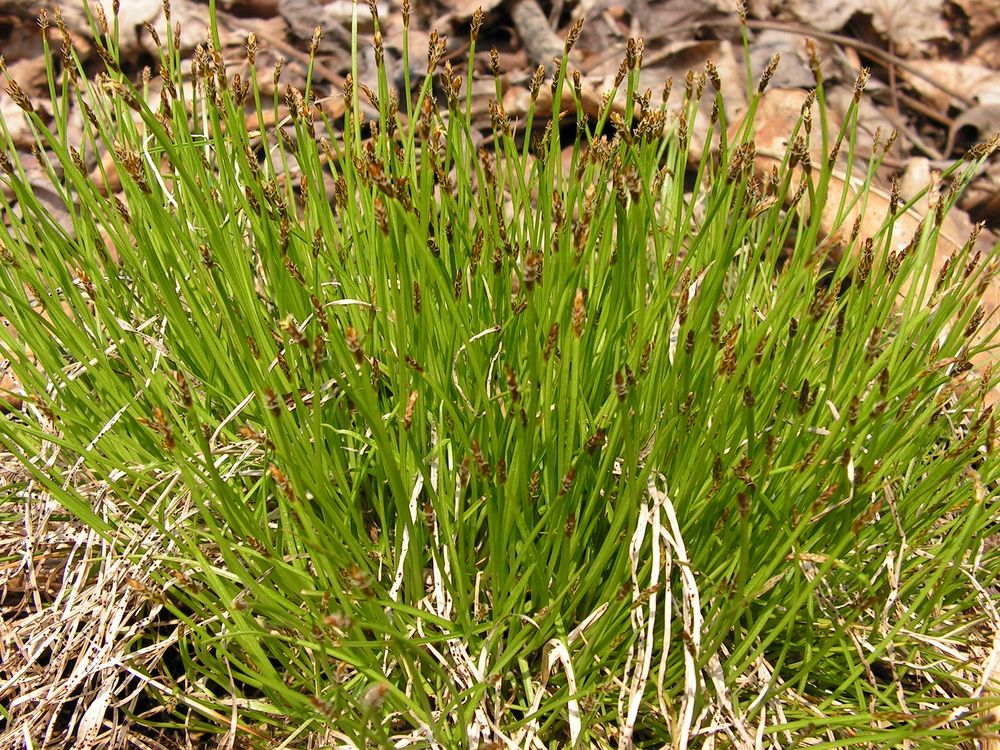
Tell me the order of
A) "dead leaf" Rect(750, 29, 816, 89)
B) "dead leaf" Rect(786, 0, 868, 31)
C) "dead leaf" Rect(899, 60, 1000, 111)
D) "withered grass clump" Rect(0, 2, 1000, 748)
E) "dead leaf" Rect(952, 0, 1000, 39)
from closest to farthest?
"withered grass clump" Rect(0, 2, 1000, 748) → "dead leaf" Rect(750, 29, 816, 89) → "dead leaf" Rect(899, 60, 1000, 111) → "dead leaf" Rect(786, 0, 868, 31) → "dead leaf" Rect(952, 0, 1000, 39)

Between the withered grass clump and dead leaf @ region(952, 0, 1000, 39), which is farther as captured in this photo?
→ dead leaf @ region(952, 0, 1000, 39)

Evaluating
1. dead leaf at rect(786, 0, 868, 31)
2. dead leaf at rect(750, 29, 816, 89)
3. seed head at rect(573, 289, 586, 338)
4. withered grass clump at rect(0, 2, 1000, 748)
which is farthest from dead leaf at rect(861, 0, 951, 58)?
seed head at rect(573, 289, 586, 338)

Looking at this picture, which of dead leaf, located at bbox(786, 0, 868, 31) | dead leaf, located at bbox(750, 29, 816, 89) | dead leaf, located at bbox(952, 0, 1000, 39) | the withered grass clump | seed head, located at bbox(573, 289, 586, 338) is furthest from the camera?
dead leaf, located at bbox(952, 0, 1000, 39)

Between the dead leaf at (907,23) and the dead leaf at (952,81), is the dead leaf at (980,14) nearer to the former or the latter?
the dead leaf at (907,23)

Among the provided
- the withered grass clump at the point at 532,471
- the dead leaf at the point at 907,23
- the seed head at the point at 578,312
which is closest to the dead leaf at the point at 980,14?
the dead leaf at the point at 907,23

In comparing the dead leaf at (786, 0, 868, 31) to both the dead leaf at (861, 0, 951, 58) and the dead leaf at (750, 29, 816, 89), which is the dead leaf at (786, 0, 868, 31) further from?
the dead leaf at (750, 29, 816, 89)

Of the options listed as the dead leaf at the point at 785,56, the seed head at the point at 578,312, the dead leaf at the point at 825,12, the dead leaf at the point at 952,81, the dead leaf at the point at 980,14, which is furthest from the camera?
the dead leaf at the point at 980,14

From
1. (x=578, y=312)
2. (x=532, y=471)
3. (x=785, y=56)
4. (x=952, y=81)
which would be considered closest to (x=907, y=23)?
(x=952, y=81)

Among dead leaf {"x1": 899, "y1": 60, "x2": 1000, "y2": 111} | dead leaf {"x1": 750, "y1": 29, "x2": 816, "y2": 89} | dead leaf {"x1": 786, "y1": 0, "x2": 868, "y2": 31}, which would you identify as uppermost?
dead leaf {"x1": 786, "y1": 0, "x2": 868, "y2": 31}

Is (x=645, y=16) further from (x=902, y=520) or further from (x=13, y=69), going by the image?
(x=902, y=520)

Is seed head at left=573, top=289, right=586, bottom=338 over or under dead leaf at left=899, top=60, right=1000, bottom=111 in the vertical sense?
over
